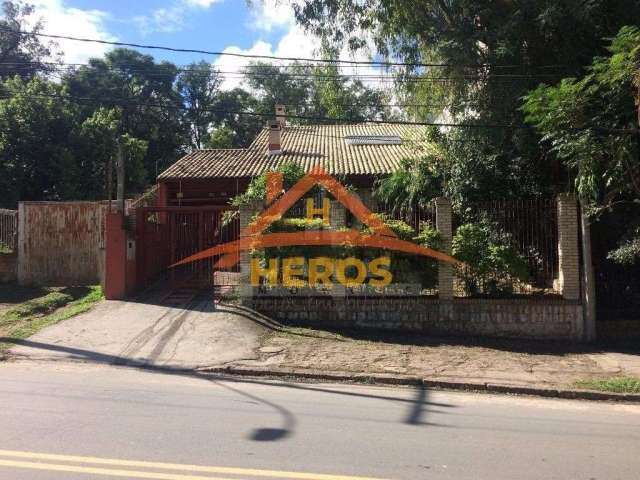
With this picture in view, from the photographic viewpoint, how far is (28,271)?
1470 centimetres

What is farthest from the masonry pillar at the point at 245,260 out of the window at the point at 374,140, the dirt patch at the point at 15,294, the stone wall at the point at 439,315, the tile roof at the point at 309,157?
the window at the point at 374,140

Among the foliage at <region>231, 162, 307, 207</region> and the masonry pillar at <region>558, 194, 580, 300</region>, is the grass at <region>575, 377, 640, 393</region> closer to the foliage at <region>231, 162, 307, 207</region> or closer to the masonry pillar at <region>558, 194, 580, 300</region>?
the masonry pillar at <region>558, 194, 580, 300</region>

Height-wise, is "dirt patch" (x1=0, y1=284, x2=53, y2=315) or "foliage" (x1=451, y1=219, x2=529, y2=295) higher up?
"foliage" (x1=451, y1=219, x2=529, y2=295)

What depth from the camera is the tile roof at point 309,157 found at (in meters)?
18.5

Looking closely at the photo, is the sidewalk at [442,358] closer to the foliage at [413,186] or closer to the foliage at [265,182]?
the foliage at [265,182]

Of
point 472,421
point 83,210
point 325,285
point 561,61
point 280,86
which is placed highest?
point 280,86

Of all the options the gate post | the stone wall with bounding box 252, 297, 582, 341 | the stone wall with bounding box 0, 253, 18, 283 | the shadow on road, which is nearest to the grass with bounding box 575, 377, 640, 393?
the shadow on road

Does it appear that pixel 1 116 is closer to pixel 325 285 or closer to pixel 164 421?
pixel 325 285

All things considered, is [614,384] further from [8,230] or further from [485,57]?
[8,230]

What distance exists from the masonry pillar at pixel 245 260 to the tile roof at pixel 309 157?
6675 mm

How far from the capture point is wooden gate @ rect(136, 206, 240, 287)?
13102 mm

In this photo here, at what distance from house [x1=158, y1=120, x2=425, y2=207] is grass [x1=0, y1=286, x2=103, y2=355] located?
6173 mm

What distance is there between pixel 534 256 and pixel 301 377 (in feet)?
20.3

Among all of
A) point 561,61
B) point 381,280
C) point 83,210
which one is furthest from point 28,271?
point 561,61
